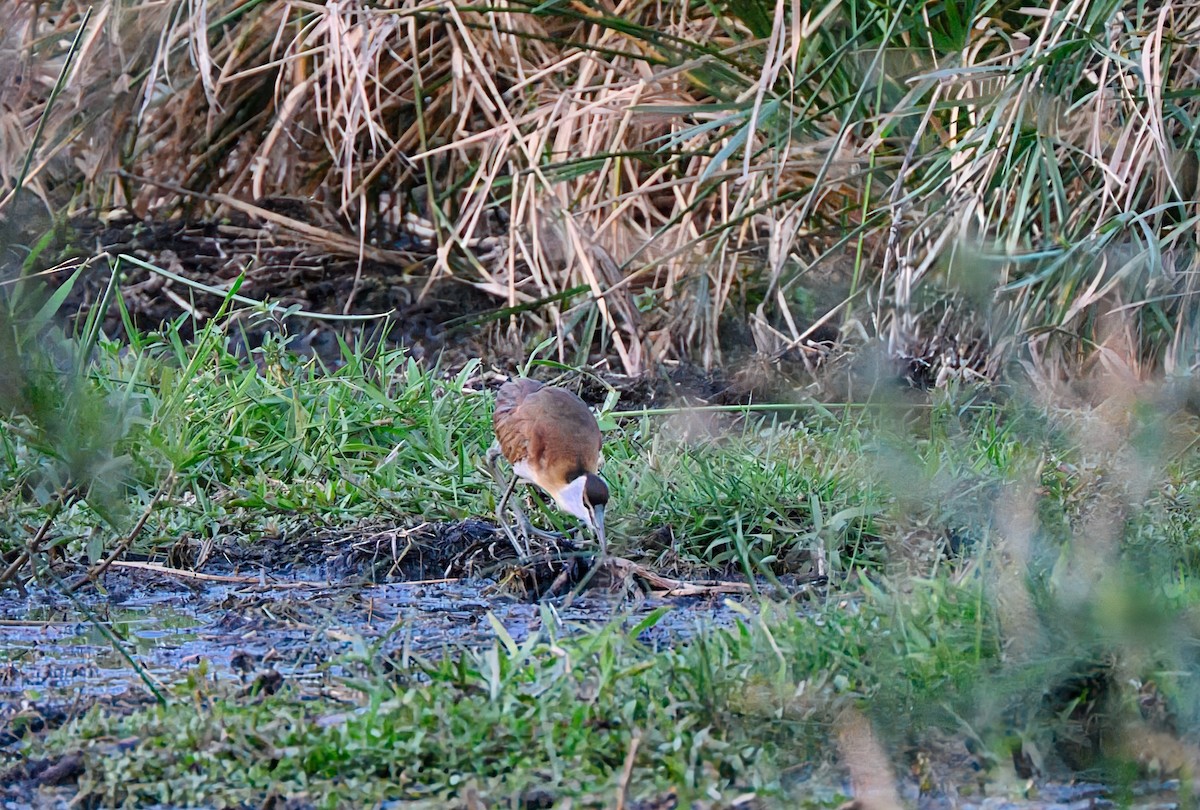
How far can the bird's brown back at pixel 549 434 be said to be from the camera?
13.5 feet

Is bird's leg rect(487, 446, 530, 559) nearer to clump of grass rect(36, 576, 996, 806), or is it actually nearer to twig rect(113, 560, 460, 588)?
twig rect(113, 560, 460, 588)

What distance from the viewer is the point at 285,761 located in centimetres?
257

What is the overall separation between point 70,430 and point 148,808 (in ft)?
2.07

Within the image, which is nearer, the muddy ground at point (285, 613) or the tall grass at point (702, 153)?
the muddy ground at point (285, 613)

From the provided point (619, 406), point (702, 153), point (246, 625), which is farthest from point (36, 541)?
point (702, 153)

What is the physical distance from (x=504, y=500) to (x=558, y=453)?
0.86 ft

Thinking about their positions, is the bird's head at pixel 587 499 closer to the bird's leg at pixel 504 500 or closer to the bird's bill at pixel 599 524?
the bird's bill at pixel 599 524

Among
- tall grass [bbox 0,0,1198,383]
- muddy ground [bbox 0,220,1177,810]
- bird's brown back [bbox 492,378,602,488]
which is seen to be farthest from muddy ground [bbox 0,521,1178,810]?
tall grass [bbox 0,0,1198,383]

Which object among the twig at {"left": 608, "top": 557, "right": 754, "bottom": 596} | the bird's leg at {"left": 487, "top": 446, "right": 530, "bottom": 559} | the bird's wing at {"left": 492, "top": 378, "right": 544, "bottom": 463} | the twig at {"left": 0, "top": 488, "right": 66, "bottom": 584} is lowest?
the bird's leg at {"left": 487, "top": 446, "right": 530, "bottom": 559}

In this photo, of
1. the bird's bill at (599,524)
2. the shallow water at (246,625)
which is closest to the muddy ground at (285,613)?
the shallow water at (246,625)

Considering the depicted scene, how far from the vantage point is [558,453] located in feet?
13.5

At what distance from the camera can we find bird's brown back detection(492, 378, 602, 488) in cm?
413

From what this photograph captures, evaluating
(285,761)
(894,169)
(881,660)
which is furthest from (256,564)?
(894,169)

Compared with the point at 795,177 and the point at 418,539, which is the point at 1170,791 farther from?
the point at 795,177
